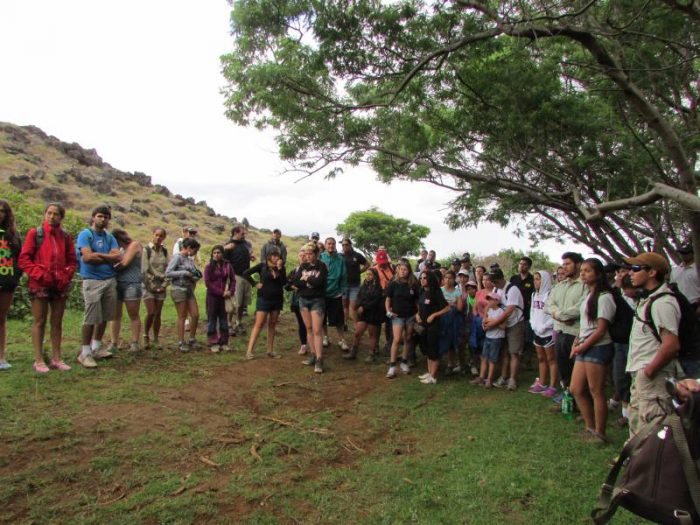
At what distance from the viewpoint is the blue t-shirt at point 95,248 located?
6.04m

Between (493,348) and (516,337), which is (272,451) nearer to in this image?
(493,348)

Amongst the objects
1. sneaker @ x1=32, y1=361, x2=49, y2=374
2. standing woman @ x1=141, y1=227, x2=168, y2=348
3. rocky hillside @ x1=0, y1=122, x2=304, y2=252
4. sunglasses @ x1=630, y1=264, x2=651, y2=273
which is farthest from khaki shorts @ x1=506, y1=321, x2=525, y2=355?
rocky hillside @ x1=0, y1=122, x2=304, y2=252

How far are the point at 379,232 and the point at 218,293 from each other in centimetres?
2977

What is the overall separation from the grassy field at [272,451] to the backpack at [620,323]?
3.78 ft

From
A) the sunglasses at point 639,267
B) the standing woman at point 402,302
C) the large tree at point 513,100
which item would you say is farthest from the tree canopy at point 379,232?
the sunglasses at point 639,267

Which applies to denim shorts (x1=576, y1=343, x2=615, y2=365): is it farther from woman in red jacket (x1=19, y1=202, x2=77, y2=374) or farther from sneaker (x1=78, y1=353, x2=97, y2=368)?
woman in red jacket (x1=19, y1=202, x2=77, y2=374)

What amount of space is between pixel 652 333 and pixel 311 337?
4.98 metres

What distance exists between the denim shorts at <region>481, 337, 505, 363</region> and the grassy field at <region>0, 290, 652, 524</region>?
1.92ft

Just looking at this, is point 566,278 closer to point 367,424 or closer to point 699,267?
point 699,267

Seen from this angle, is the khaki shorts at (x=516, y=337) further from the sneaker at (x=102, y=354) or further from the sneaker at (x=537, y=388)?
the sneaker at (x=102, y=354)

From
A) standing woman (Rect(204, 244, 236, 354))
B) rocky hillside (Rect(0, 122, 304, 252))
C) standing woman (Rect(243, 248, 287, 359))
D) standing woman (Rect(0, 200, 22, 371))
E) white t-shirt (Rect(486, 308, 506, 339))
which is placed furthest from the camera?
rocky hillside (Rect(0, 122, 304, 252))

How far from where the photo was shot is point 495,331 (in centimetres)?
690

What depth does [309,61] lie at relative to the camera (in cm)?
629

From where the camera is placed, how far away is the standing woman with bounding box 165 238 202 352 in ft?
23.5
